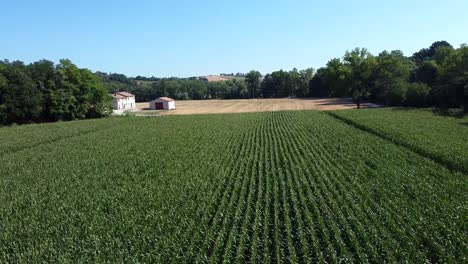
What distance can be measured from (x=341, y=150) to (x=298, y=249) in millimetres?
16017

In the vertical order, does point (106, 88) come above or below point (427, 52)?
below

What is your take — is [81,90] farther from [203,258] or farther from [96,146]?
[203,258]

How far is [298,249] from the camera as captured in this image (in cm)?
1041

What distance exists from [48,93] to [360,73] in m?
60.4

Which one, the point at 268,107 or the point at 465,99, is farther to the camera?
the point at 268,107

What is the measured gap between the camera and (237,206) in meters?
14.2

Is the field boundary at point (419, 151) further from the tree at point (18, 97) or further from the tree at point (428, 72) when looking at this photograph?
the tree at point (428, 72)

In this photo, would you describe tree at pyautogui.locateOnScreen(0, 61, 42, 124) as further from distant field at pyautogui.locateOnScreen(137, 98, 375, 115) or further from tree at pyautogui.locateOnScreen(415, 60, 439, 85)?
tree at pyautogui.locateOnScreen(415, 60, 439, 85)

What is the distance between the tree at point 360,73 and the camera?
240 feet

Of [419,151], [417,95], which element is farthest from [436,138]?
[417,95]

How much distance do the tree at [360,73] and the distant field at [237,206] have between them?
48835mm

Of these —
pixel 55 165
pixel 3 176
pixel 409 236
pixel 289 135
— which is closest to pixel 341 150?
pixel 289 135

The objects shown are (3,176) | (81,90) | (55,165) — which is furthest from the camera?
(81,90)

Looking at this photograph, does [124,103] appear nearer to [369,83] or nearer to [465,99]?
[369,83]
